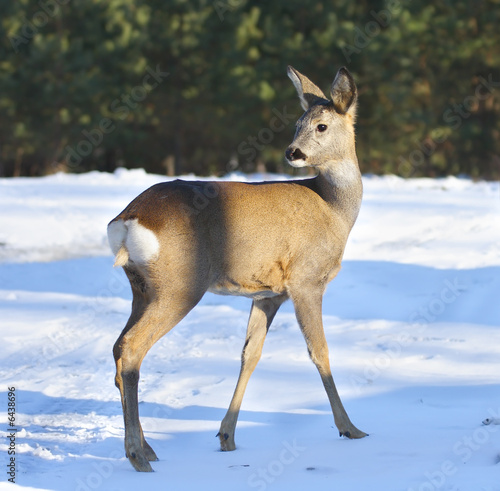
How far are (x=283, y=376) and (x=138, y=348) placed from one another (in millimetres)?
1891

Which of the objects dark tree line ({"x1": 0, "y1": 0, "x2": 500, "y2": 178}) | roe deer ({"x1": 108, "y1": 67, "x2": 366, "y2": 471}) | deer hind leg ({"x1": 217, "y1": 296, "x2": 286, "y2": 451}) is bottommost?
dark tree line ({"x1": 0, "y1": 0, "x2": 500, "y2": 178})

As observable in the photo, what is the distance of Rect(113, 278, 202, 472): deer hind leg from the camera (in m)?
4.39

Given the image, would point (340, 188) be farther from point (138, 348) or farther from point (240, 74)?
point (240, 74)

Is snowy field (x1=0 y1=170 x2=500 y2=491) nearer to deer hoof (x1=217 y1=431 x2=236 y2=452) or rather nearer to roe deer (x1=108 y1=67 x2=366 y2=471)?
deer hoof (x1=217 y1=431 x2=236 y2=452)

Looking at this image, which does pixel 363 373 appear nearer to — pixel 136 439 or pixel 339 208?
pixel 339 208

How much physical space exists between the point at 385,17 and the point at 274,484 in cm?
2359

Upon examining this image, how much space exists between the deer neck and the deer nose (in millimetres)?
247

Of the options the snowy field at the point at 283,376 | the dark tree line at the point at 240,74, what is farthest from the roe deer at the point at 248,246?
the dark tree line at the point at 240,74

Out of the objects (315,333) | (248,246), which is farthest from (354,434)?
(248,246)

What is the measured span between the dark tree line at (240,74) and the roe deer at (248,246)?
766 inches

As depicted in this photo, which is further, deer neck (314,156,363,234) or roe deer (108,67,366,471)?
deer neck (314,156,363,234)

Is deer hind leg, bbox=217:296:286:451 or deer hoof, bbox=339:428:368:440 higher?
deer hind leg, bbox=217:296:286:451

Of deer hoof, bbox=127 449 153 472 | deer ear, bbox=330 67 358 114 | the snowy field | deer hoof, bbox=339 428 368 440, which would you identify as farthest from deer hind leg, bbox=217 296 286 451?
deer ear, bbox=330 67 358 114

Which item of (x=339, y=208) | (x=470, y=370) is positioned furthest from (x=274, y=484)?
(x=470, y=370)
